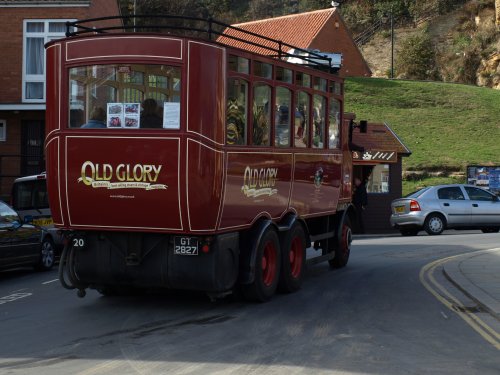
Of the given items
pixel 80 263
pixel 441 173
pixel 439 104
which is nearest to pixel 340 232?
pixel 80 263

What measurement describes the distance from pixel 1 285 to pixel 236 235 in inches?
215

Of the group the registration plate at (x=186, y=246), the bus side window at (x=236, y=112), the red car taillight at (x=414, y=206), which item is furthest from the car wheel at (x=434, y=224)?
the registration plate at (x=186, y=246)

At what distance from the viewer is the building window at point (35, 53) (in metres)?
25.1

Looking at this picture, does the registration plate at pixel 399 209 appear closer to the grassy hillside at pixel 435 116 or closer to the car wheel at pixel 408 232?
the car wheel at pixel 408 232

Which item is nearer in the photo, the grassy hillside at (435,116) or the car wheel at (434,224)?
the car wheel at (434,224)

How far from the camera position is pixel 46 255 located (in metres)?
14.9

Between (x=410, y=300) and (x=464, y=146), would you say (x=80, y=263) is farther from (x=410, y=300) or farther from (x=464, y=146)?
(x=464, y=146)

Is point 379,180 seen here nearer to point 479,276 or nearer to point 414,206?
point 414,206

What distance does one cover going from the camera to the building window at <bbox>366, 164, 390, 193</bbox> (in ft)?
87.5

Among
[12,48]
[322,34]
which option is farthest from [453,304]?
[322,34]

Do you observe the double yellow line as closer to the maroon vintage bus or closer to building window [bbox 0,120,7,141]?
the maroon vintage bus

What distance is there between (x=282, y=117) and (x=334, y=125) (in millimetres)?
2404

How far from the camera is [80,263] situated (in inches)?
371

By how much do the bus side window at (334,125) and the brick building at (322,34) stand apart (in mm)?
42811
